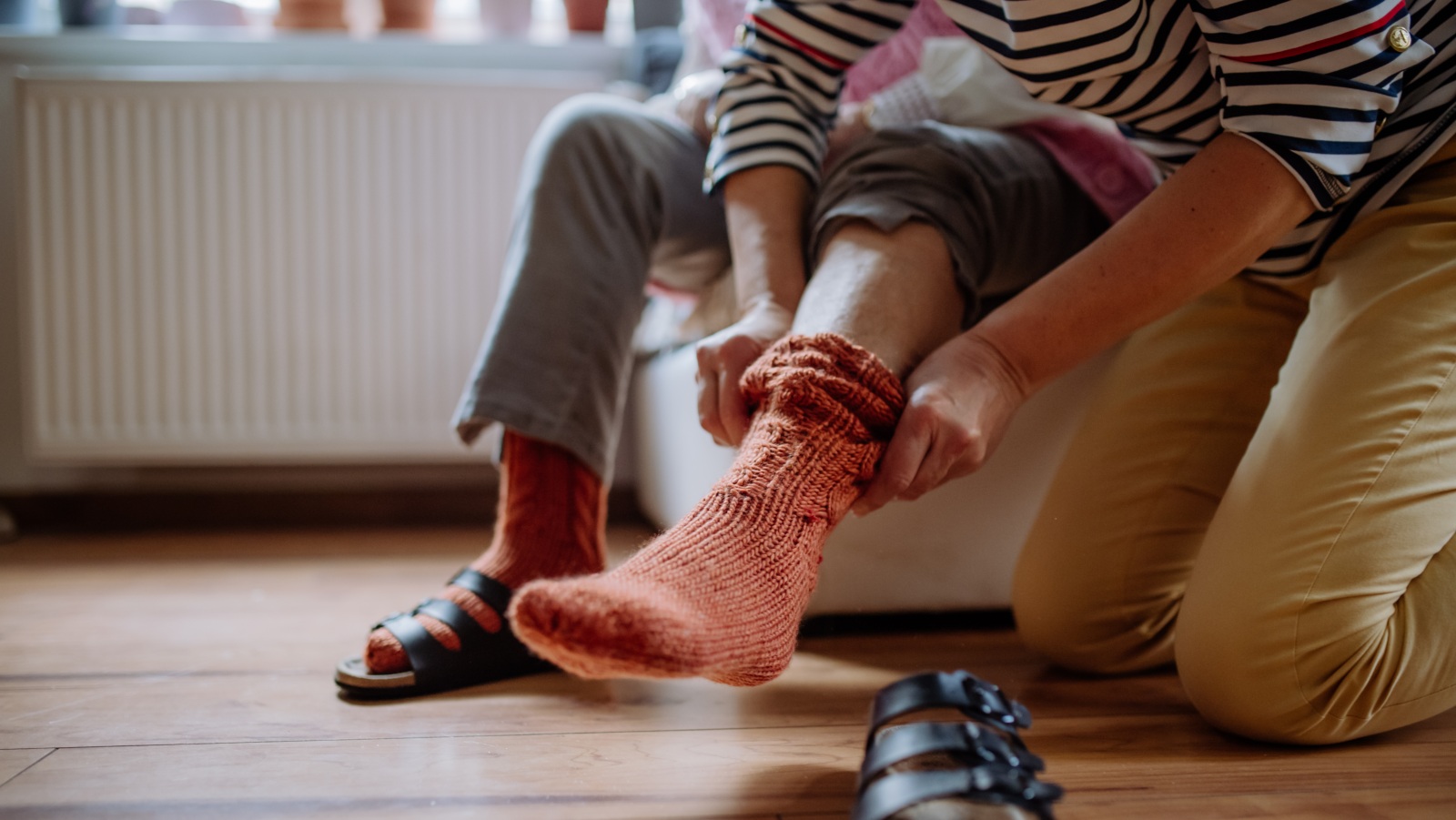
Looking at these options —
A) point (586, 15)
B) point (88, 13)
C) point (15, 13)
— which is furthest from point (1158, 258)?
point (15, 13)

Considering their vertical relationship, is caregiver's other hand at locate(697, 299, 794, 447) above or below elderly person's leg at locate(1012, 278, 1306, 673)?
above

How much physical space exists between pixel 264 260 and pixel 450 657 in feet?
3.46

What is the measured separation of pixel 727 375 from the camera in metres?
0.62

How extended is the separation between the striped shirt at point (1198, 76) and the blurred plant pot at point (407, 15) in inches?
42.0

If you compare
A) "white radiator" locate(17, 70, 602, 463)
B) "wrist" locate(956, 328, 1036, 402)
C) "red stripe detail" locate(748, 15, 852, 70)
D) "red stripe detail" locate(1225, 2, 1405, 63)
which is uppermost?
"red stripe detail" locate(1225, 2, 1405, 63)

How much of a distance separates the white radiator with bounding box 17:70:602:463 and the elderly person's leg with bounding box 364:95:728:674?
2.48ft

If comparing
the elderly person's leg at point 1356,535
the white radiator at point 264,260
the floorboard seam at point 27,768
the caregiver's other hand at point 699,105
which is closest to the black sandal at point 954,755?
the elderly person's leg at point 1356,535

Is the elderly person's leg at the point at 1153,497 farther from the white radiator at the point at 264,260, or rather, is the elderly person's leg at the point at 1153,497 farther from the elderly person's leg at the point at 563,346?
the white radiator at the point at 264,260

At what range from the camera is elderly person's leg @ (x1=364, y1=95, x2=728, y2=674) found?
763 millimetres

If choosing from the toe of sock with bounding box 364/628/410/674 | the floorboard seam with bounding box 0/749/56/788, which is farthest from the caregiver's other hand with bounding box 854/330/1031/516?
the floorboard seam with bounding box 0/749/56/788

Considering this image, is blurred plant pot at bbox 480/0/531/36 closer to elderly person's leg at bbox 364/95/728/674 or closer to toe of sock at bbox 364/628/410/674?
elderly person's leg at bbox 364/95/728/674

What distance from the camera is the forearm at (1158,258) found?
0.57 m

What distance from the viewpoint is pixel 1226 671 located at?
0.62 metres

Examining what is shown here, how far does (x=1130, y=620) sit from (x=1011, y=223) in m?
0.31
